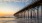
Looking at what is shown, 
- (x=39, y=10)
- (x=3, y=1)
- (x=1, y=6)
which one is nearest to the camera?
(x=39, y=10)

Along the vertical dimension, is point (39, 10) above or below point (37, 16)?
above

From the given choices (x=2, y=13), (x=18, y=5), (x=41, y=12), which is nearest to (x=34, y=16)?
(x=41, y=12)

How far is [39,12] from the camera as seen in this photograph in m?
4.70

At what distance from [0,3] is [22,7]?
3.66 feet

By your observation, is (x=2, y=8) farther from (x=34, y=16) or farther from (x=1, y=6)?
(x=34, y=16)

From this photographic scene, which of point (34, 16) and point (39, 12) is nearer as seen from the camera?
point (39, 12)

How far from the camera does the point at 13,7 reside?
18.5ft

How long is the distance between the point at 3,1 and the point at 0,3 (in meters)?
0.19

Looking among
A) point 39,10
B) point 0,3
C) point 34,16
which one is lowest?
point 34,16

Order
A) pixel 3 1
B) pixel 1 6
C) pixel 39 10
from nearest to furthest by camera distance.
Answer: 1. pixel 39 10
2. pixel 3 1
3. pixel 1 6

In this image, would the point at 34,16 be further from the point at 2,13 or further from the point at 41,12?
the point at 2,13

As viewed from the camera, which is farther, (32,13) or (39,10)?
(32,13)

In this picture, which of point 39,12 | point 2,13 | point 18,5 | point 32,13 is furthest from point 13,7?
point 39,12

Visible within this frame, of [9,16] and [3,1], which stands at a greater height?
[3,1]
